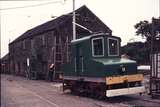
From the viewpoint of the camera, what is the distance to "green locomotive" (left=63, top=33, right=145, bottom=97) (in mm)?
19016

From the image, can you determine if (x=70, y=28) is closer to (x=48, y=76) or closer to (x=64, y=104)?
(x=48, y=76)

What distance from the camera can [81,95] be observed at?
23141 millimetres

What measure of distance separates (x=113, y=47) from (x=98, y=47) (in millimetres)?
828

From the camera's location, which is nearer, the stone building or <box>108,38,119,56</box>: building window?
<box>108,38,119,56</box>: building window

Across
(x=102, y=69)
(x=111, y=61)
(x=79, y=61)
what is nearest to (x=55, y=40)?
(x=79, y=61)

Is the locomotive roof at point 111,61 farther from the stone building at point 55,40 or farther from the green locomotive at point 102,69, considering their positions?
the stone building at point 55,40

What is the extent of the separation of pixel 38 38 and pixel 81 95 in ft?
95.5

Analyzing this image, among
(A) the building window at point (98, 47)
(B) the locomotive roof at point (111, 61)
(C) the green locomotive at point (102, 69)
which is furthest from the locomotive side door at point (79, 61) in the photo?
(B) the locomotive roof at point (111, 61)

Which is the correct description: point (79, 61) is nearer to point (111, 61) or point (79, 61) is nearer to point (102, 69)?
point (111, 61)

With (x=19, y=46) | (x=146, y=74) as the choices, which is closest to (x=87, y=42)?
(x=146, y=74)

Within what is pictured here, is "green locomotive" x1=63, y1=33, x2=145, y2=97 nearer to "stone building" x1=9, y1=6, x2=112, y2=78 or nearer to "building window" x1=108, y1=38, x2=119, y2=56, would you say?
Result: "building window" x1=108, y1=38, x2=119, y2=56

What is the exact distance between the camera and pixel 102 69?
62.6 ft

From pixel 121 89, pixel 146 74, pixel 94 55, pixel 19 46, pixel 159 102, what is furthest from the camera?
pixel 19 46

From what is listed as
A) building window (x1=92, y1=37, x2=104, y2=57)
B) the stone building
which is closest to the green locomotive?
building window (x1=92, y1=37, x2=104, y2=57)
